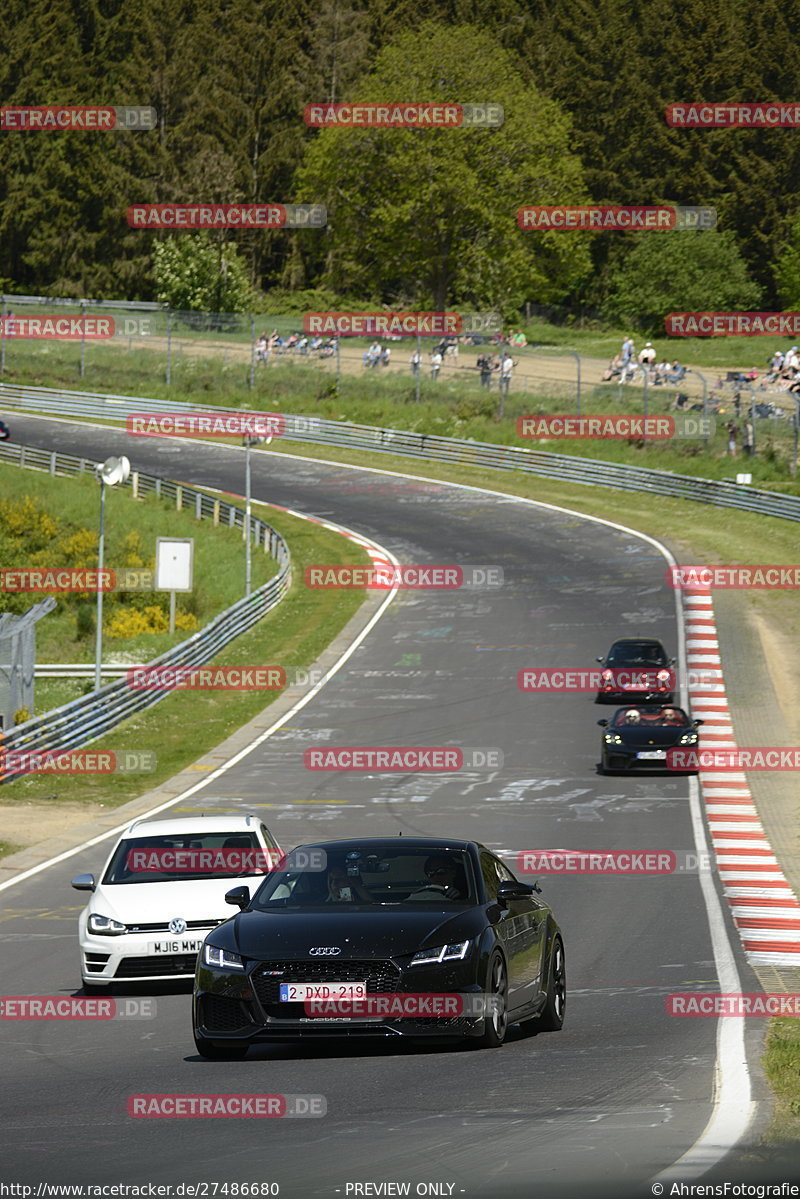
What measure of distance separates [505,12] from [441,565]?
86577 mm

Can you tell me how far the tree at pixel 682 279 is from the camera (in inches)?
4158

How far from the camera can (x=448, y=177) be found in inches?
3836

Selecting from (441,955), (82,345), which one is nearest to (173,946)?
(441,955)

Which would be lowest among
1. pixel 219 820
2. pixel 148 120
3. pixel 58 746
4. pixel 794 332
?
pixel 58 746

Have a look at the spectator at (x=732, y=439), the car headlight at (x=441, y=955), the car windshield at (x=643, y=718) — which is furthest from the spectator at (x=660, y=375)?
the car headlight at (x=441, y=955)

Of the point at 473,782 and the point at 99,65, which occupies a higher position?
the point at 99,65

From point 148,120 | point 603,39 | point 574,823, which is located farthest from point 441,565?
point 603,39

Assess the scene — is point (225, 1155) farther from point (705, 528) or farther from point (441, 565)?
point (705, 528)

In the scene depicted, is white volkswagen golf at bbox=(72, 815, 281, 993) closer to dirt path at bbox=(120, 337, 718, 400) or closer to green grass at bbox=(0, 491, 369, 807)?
green grass at bbox=(0, 491, 369, 807)

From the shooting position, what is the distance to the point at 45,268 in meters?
117

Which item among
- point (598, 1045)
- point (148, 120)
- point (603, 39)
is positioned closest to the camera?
point (598, 1045)

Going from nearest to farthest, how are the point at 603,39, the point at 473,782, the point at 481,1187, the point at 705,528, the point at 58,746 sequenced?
the point at 481,1187, the point at 473,782, the point at 58,746, the point at 705,528, the point at 603,39

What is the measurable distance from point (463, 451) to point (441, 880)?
2464 inches

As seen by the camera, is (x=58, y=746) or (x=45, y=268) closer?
(x=58, y=746)
